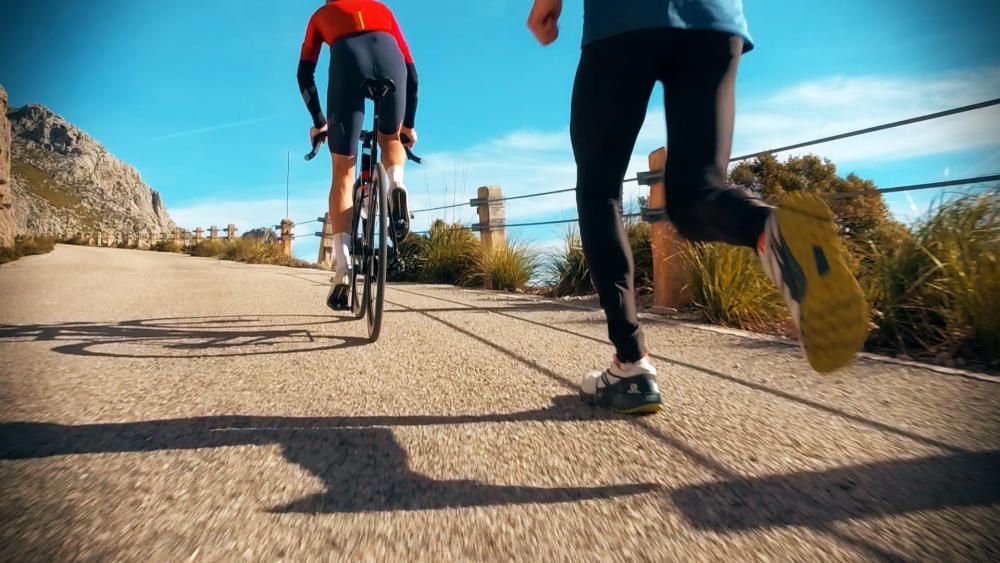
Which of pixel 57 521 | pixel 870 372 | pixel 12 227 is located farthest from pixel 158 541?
pixel 12 227

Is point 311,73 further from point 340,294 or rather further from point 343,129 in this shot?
point 340,294

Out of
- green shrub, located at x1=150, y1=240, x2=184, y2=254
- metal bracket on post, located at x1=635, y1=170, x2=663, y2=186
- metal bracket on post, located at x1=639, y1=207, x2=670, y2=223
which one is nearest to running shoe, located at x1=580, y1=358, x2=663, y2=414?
metal bracket on post, located at x1=639, y1=207, x2=670, y2=223

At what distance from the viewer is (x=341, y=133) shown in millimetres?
2936

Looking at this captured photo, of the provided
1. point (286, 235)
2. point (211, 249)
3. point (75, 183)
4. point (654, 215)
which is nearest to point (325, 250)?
point (286, 235)

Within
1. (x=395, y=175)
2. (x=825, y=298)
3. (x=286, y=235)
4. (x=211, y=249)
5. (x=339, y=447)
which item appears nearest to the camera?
(x=825, y=298)

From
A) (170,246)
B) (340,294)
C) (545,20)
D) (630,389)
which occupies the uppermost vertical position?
(545,20)

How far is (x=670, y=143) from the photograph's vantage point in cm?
147

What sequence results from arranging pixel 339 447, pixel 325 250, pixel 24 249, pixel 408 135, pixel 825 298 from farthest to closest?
1. pixel 325 250
2. pixel 24 249
3. pixel 408 135
4. pixel 339 447
5. pixel 825 298

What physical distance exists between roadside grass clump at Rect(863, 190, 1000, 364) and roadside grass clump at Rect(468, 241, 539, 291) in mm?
4262

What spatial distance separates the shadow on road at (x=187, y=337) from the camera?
2.40 m

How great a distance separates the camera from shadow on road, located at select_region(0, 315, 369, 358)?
2.40 meters

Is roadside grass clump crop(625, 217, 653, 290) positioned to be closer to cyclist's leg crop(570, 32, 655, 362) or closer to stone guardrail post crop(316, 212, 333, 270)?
cyclist's leg crop(570, 32, 655, 362)

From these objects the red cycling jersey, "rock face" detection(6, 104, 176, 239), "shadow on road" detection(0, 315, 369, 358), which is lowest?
"shadow on road" detection(0, 315, 369, 358)

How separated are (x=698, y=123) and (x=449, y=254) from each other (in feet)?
23.0
